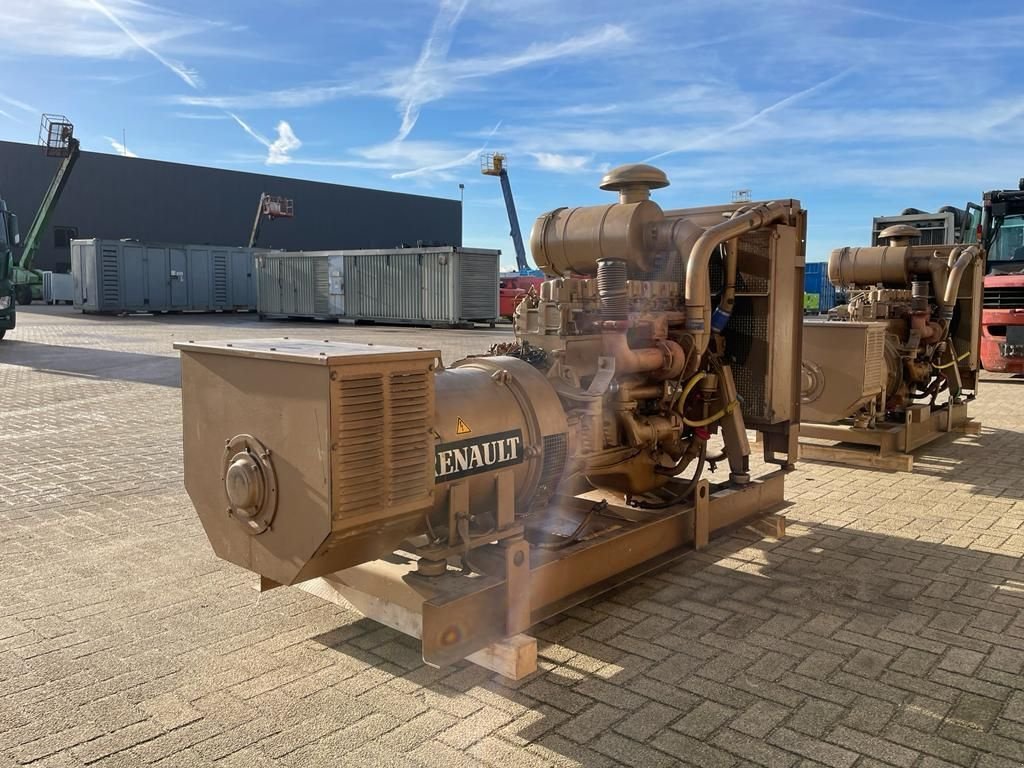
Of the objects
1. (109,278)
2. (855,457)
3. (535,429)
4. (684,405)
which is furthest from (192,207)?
(535,429)

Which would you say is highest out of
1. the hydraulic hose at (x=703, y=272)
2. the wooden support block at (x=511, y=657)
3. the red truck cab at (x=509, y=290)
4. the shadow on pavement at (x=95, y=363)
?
the red truck cab at (x=509, y=290)

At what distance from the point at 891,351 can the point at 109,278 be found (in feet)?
96.2

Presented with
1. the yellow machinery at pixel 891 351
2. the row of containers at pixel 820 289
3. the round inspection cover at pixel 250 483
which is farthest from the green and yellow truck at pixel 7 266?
the row of containers at pixel 820 289

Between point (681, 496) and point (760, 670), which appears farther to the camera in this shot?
point (681, 496)

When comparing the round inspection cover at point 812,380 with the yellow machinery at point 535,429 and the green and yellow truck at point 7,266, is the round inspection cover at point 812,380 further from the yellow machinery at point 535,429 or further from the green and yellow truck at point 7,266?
the green and yellow truck at point 7,266

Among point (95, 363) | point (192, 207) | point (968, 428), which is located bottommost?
point (968, 428)

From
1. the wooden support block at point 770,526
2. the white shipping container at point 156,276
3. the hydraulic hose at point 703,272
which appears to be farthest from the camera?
the white shipping container at point 156,276

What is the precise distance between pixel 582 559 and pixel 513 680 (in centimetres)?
81

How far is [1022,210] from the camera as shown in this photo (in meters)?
12.8

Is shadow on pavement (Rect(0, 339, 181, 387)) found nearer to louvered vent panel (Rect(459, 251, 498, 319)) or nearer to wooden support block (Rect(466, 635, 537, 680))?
wooden support block (Rect(466, 635, 537, 680))

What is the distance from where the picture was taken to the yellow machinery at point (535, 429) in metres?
2.91

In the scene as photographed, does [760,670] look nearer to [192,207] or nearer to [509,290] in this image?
[509,290]

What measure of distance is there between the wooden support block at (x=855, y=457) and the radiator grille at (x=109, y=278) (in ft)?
95.1

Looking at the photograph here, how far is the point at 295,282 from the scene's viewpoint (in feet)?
100
